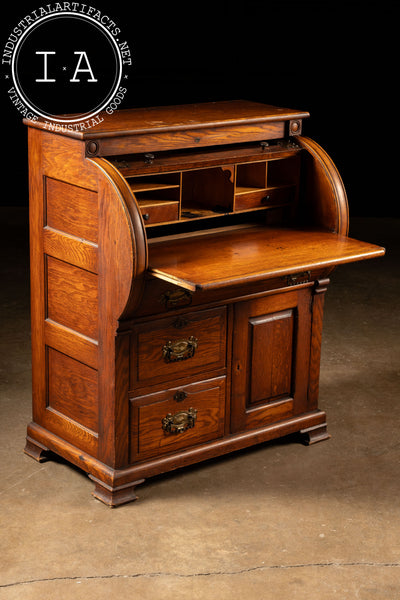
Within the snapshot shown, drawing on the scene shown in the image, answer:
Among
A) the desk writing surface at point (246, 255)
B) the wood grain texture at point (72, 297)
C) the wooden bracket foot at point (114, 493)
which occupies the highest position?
the desk writing surface at point (246, 255)

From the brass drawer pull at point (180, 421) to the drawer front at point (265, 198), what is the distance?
0.86 metres

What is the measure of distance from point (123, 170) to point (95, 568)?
143cm

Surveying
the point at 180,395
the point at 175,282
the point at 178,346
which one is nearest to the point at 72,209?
the point at 175,282

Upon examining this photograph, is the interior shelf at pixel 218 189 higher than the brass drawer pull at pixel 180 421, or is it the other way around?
the interior shelf at pixel 218 189

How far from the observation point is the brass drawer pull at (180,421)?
13.4 ft

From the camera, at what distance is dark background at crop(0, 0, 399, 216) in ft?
25.5

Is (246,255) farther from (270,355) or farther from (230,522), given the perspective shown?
(230,522)

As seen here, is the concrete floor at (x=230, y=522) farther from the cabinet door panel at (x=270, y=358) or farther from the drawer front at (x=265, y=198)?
the drawer front at (x=265, y=198)

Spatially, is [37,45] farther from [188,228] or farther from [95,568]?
[95,568]

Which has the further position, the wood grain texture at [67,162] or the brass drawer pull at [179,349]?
the brass drawer pull at [179,349]

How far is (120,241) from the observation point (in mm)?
3691

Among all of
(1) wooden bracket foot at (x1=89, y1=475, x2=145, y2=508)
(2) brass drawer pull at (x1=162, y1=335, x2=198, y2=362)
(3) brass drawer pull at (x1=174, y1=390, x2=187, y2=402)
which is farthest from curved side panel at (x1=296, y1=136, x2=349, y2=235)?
(1) wooden bracket foot at (x1=89, y1=475, x2=145, y2=508)
